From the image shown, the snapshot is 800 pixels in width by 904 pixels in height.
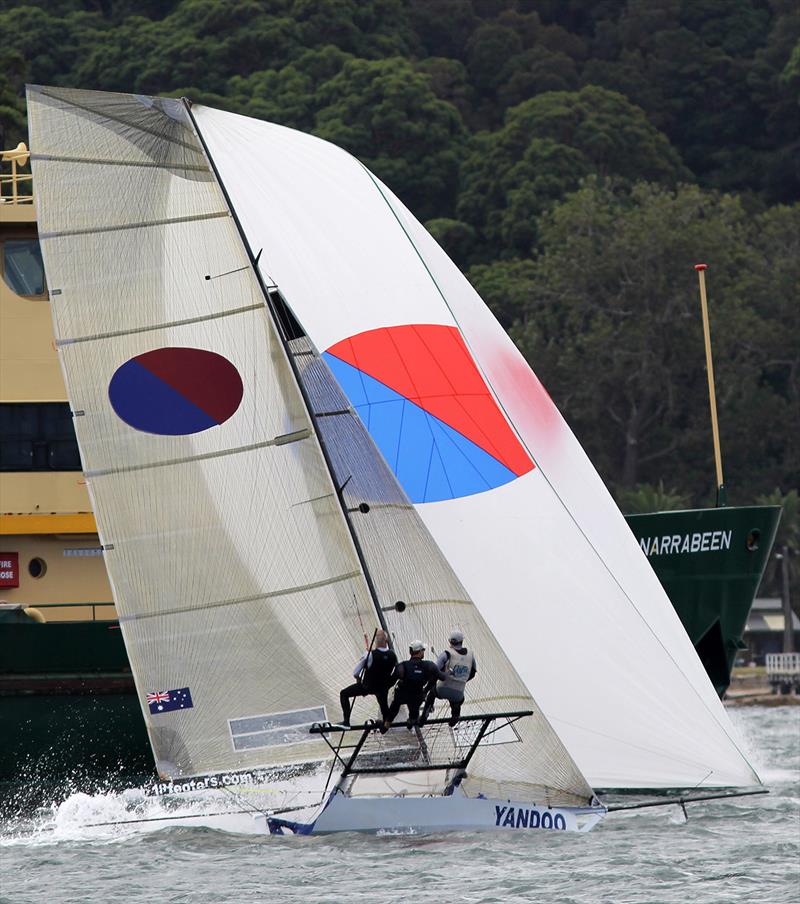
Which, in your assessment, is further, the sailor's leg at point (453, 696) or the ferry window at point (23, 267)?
the ferry window at point (23, 267)

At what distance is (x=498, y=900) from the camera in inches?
527

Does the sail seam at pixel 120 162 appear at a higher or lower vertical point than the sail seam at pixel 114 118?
lower

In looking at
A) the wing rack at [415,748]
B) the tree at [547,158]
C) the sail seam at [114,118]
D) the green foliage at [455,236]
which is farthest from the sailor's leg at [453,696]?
the tree at [547,158]

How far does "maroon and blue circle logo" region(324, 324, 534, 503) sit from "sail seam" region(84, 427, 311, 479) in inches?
33.8

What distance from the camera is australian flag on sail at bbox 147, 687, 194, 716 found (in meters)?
16.5

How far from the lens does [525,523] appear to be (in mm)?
17000

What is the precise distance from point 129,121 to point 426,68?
68192mm

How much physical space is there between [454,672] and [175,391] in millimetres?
3787

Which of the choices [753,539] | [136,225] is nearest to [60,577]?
[136,225]

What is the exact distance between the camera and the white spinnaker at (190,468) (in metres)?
16.4

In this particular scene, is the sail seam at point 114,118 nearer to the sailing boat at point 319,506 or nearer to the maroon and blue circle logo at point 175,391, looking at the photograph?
the sailing boat at point 319,506

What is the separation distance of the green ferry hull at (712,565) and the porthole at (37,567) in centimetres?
693

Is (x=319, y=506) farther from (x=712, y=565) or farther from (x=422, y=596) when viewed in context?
(x=712, y=565)

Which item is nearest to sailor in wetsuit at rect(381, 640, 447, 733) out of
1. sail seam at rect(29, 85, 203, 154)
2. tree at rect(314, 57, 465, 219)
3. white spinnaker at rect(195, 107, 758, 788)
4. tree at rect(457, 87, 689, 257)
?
white spinnaker at rect(195, 107, 758, 788)
